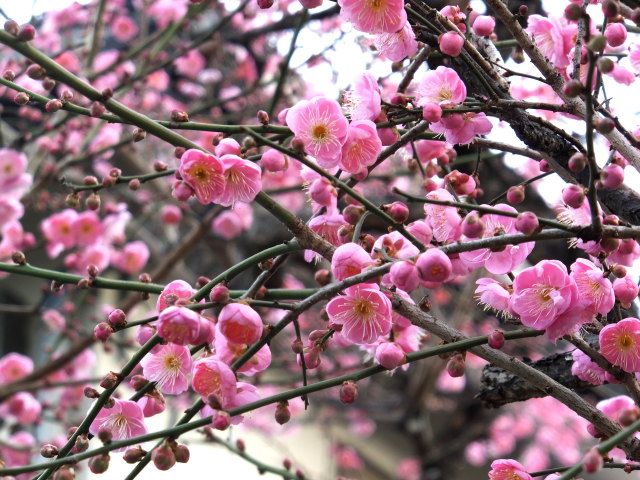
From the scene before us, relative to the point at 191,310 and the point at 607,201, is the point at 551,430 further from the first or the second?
the point at 191,310

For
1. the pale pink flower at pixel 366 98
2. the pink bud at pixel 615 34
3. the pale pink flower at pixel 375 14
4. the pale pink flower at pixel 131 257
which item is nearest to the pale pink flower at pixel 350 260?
the pale pink flower at pixel 366 98

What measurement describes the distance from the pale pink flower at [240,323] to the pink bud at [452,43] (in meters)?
0.50

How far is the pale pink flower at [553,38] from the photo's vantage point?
1.29 metres

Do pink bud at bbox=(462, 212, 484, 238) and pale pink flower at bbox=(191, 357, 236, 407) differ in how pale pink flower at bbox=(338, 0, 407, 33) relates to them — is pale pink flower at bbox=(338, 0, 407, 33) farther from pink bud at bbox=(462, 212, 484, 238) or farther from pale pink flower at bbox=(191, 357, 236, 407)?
pale pink flower at bbox=(191, 357, 236, 407)

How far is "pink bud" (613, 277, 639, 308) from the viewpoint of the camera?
1.21m

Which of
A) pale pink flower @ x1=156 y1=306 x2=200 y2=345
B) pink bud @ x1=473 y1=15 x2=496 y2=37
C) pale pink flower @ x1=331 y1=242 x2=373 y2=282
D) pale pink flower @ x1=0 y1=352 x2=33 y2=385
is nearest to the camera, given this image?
pale pink flower @ x1=156 y1=306 x2=200 y2=345

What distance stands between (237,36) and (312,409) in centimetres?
273

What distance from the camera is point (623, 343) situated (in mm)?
1165

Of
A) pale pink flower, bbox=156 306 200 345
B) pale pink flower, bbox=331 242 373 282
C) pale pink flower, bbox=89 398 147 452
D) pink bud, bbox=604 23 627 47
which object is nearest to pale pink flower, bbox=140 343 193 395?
pale pink flower, bbox=89 398 147 452

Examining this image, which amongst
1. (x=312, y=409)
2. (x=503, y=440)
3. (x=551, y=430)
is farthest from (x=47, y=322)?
(x=551, y=430)

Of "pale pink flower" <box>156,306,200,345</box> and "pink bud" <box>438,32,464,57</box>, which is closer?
"pale pink flower" <box>156,306,200,345</box>

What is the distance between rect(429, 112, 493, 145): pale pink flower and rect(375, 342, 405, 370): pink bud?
374 mm

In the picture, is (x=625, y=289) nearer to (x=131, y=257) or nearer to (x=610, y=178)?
(x=610, y=178)

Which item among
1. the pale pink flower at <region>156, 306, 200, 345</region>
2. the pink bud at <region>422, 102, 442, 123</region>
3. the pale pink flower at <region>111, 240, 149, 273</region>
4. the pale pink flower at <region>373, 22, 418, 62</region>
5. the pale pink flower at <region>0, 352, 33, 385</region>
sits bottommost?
the pale pink flower at <region>156, 306, 200, 345</region>
